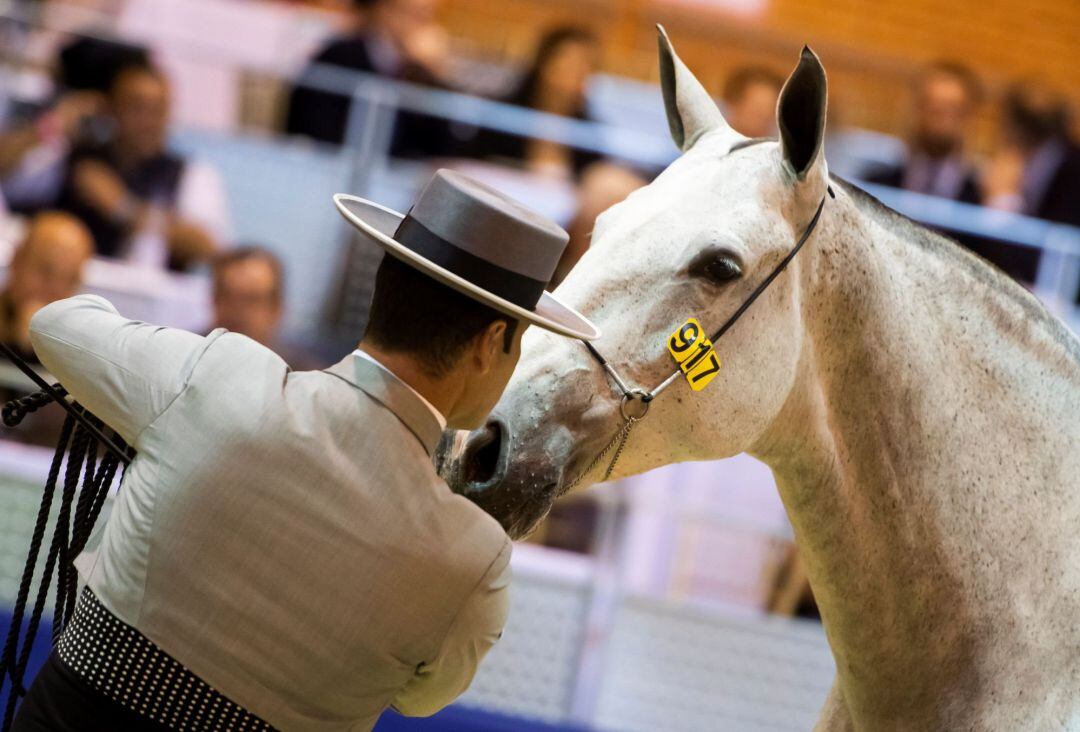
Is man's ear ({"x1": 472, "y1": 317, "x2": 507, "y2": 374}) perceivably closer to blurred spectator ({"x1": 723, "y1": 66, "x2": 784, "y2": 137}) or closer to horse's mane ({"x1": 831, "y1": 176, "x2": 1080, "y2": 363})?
horse's mane ({"x1": 831, "y1": 176, "x2": 1080, "y2": 363})

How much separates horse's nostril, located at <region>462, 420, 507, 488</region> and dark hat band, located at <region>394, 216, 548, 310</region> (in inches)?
10.2

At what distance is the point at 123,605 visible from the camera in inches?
56.7

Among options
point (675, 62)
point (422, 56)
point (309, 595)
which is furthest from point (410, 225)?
point (422, 56)

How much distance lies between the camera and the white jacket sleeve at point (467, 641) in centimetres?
146

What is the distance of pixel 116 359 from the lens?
1.43 meters

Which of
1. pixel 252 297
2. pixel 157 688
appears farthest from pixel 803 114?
pixel 252 297

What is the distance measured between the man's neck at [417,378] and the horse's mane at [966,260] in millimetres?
743

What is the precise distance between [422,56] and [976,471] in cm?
379

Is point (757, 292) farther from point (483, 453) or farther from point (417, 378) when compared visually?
point (417, 378)

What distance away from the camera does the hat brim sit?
1.41 m

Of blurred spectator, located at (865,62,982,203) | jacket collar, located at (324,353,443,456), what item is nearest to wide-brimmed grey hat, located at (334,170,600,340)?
jacket collar, located at (324,353,443,456)

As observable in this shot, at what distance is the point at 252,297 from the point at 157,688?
271 centimetres

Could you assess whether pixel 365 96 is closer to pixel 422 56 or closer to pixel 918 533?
pixel 422 56

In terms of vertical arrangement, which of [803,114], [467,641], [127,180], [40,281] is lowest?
[40,281]
